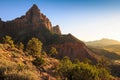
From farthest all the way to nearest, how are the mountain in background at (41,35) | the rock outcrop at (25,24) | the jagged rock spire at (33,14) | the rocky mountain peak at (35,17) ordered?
the jagged rock spire at (33,14), the rocky mountain peak at (35,17), the rock outcrop at (25,24), the mountain in background at (41,35)

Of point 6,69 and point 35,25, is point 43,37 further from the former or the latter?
point 6,69

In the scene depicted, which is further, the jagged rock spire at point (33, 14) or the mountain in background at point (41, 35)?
the jagged rock spire at point (33, 14)

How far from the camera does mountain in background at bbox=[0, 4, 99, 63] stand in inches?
4973

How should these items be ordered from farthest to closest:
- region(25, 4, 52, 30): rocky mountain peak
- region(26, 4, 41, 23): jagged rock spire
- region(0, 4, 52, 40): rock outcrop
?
region(26, 4, 41, 23): jagged rock spire → region(25, 4, 52, 30): rocky mountain peak → region(0, 4, 52, 40): rock outcrop

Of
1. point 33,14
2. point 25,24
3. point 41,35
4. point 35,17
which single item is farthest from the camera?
point 33,14

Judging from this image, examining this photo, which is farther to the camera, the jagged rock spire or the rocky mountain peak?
the jagged rock spire

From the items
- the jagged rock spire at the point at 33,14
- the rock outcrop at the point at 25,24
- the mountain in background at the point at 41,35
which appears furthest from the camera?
the jagged rock spire at the point at 33,14

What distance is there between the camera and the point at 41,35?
138m

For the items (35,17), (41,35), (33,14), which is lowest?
(41,35)

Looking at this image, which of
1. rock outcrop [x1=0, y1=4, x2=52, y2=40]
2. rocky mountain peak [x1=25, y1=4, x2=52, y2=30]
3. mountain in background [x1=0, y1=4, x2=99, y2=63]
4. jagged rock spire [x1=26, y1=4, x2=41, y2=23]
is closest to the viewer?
mountain in background [x1=0, y1=4, x2=99, y2=63]

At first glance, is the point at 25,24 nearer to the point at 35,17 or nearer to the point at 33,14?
the point at 35,17

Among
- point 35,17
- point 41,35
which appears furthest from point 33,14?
point 41,35

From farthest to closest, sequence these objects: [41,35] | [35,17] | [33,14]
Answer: [33,14] → [35,17] → [41,35]

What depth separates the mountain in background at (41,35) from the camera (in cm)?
12631
